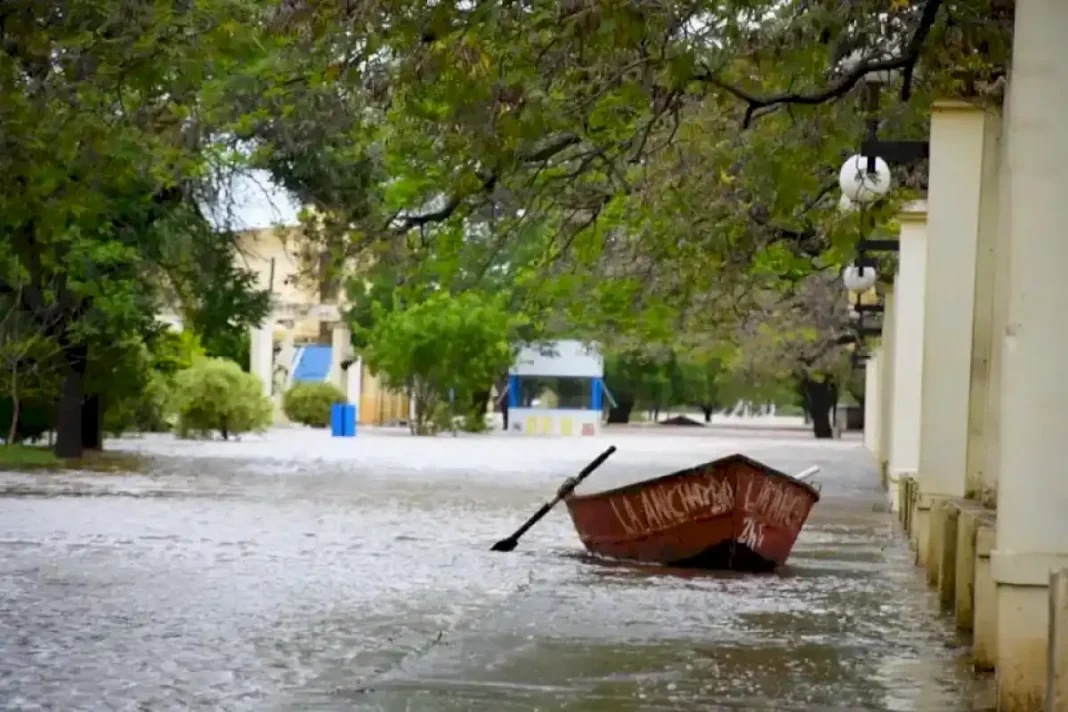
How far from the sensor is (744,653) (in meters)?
12.5

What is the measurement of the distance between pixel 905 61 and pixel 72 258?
23.5 m

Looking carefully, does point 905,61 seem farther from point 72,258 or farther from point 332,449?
point 332,449

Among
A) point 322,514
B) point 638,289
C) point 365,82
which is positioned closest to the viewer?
point 365,82

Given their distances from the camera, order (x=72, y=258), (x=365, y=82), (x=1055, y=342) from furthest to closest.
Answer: (x=72, y=258), (x=365, y=82), (x=1055, y=342)

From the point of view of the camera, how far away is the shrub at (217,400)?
51.6m

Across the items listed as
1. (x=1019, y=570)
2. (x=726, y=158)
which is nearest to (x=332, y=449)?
(x=726, y=158)

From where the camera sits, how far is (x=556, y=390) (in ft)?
241

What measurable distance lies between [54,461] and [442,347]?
2810 centimetres

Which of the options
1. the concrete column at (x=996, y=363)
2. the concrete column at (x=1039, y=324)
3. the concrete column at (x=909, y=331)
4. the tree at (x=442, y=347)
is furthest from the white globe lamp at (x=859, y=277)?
the tree at (x=442, y=347)

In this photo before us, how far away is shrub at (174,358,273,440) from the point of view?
51.6m

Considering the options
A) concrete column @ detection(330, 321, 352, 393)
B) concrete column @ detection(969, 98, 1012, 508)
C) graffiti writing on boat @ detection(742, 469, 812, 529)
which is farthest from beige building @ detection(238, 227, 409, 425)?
concrete column @ detection(969, 98, 1012, 508)

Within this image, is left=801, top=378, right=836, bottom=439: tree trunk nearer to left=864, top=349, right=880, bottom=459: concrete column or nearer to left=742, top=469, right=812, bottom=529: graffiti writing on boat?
left=864, top=349, right=880, bottom=459: concrete column

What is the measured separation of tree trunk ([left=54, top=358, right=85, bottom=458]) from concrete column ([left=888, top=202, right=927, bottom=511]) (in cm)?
1947

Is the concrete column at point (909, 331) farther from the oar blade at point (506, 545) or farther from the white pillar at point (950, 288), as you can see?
the white pillar at point (950, 288)
